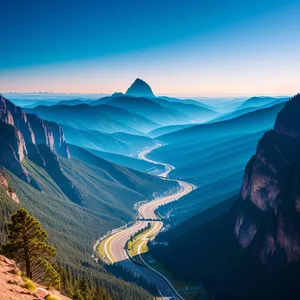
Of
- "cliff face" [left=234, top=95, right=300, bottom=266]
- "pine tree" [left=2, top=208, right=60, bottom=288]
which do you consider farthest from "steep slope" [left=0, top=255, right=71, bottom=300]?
"cliff face" [left=234, top=95, right=300, bottom=266]

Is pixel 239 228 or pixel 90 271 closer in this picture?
pixel 90 271

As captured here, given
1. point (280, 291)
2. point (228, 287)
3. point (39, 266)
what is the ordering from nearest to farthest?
point (39, 266) < point (280, 291) < point (228, 287)

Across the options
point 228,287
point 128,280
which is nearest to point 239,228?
point 228,287

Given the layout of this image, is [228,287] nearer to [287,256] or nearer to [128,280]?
[287,256]

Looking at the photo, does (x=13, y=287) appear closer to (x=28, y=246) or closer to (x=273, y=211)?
(x=28, y=246)

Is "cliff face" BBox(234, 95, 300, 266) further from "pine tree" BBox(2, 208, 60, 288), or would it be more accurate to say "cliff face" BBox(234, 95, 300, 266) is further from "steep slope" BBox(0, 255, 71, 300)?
"steep slope" BBox(0, 255, 71, 300)

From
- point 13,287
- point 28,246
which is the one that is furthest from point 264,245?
point 13,287
